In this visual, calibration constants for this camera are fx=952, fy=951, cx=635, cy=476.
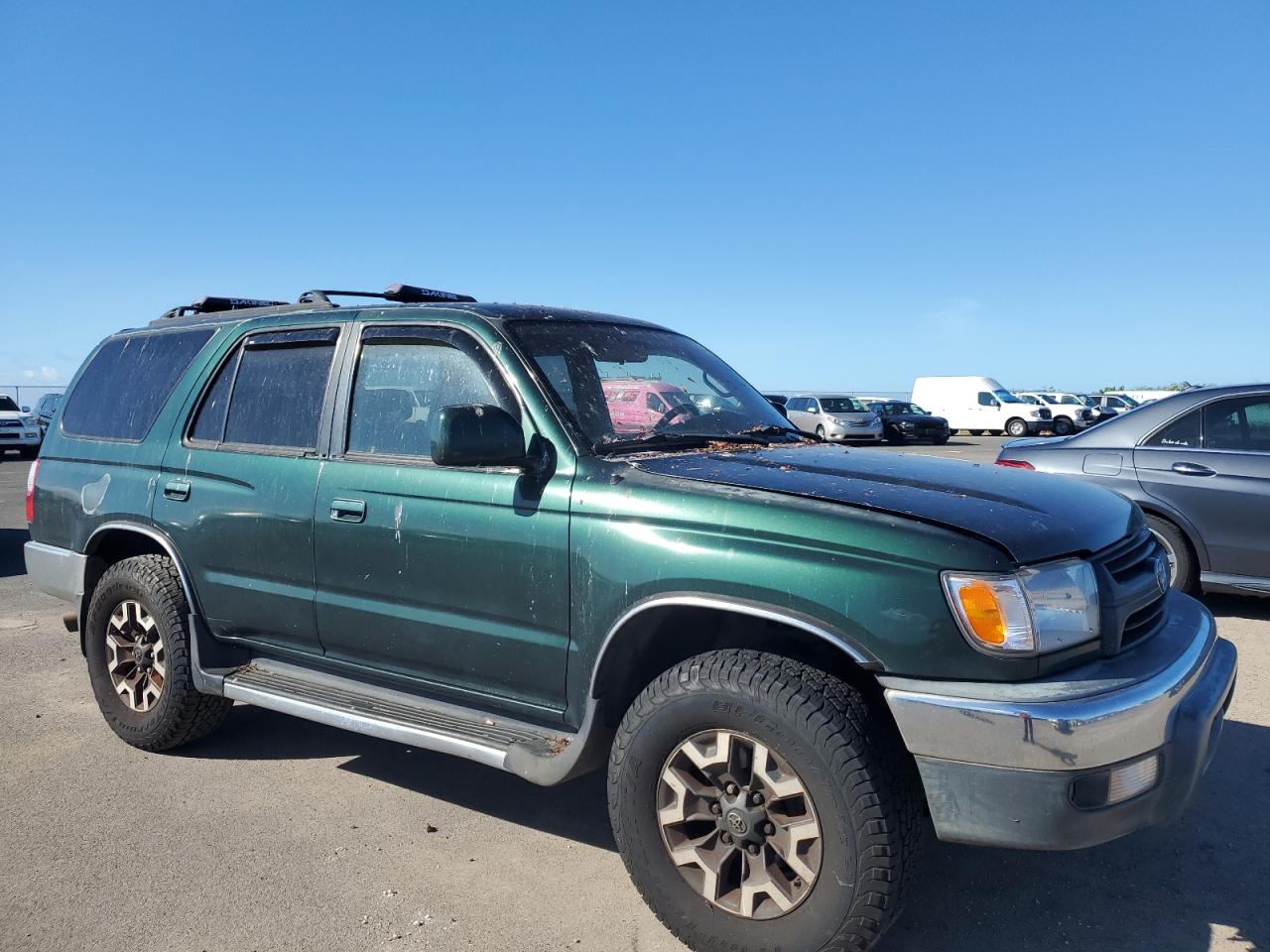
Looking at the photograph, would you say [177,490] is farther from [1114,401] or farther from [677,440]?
[1114,401]

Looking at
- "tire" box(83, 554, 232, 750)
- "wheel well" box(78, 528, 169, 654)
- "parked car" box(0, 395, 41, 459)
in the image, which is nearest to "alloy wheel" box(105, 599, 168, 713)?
"tire" box(83, 554, 232, 750)

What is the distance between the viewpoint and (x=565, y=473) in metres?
3.04

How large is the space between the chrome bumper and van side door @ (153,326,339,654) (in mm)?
714

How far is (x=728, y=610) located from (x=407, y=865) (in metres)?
1.54

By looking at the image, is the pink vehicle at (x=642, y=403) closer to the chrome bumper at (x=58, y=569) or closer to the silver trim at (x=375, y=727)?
the silver trim at (x=375, y=727)

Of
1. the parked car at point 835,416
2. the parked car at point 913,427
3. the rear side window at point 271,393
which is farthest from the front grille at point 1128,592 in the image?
the parked car at point 913,427

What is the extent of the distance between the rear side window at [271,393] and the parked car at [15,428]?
2394 centimetres

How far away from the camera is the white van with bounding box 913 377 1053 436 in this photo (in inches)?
1432

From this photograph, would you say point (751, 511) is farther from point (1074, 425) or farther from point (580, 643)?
point (1074, 425)

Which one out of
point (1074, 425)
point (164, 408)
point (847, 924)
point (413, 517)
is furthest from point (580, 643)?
point (1074, 425)

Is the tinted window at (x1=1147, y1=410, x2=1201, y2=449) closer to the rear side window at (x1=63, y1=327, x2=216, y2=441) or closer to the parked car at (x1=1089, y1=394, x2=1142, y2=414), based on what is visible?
the rear side window at (x1=63, y1=327, x2=216, y2=441)

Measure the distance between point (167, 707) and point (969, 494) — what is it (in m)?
3.40

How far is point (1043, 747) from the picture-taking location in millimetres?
2268

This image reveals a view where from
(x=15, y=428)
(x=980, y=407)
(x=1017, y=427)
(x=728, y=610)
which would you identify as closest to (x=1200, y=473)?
(x=728, y=610)
